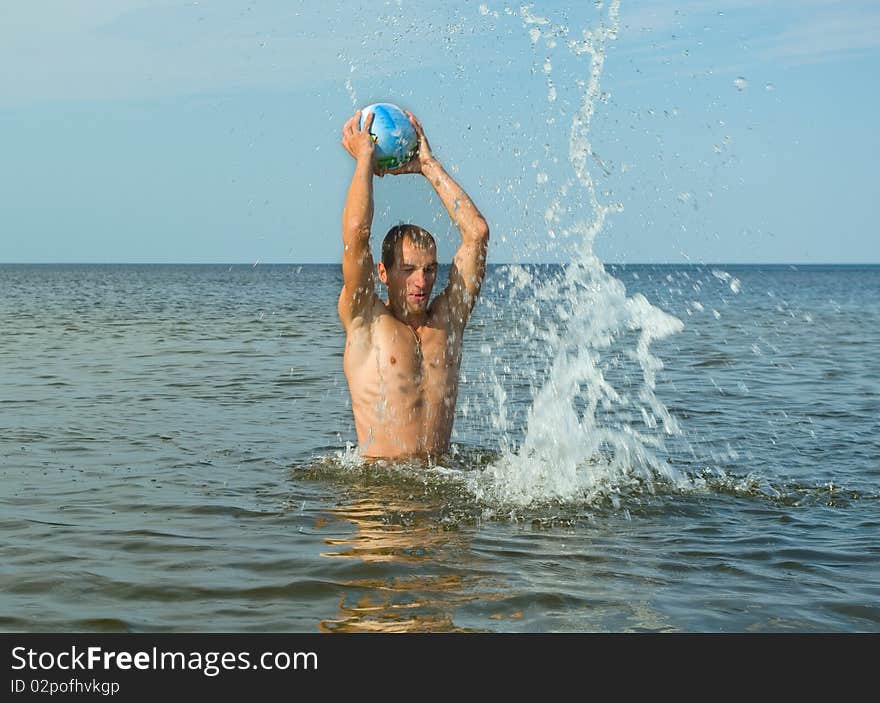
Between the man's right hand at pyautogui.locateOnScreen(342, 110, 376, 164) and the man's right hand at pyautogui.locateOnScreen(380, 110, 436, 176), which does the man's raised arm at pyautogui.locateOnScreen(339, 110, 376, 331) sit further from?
the man's right hand at pyautogui.locateOnScreen(380, 110, 436, 176)

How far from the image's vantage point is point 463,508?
6.70m

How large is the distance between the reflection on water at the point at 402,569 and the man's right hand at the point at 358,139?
2168 millimetres

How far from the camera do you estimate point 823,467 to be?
8508 millimetres

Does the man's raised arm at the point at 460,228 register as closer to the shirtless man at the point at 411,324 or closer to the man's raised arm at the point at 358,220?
the shirtless man at the point at 411,324

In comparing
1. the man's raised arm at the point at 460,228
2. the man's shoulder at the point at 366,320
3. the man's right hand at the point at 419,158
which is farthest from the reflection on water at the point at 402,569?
the man's right hand at the point at 419,158

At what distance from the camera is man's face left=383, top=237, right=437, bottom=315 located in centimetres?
675

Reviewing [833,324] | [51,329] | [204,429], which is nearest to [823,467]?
[204,429]

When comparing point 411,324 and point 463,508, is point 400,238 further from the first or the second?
point 463,508

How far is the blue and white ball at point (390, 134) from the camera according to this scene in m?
6.67

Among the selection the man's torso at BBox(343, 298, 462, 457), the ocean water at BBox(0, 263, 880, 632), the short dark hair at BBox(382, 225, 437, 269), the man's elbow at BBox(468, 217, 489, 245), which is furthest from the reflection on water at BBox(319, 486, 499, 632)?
the man's elbow at BBox(468, 217, 489, 245)

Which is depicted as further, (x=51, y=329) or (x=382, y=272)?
(x=51, y=329)
